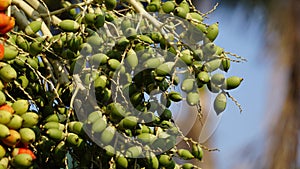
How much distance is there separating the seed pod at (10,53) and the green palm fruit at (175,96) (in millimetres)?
337

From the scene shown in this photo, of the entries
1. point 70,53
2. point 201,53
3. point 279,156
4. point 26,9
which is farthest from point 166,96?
point 279,156

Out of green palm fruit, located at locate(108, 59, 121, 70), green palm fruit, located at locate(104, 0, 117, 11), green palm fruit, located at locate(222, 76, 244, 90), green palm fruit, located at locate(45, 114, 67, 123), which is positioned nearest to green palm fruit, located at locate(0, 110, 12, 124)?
green palm fruit, located at locate(45, 114, 67, 123)

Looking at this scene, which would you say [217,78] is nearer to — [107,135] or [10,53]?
→ [107,135]

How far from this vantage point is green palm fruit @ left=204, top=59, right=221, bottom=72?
143 centimetres

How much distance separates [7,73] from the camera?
1.36 m

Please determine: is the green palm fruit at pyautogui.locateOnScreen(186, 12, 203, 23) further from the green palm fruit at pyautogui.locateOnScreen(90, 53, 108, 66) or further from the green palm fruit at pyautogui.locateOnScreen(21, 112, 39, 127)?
the green palm fruit at pyautogui.locateOnScreen(21, 112, 39, 127)

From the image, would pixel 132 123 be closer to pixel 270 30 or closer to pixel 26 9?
pixel 26 9

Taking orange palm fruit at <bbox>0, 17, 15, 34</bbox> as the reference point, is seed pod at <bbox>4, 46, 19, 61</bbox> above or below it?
below

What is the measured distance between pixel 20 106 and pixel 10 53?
108 millimetres

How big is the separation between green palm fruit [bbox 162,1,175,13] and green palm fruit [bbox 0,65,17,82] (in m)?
0.38

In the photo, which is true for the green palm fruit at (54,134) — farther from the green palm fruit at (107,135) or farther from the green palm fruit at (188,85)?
the green palm fruit at (188,85)

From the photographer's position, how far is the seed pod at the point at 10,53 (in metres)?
1.38

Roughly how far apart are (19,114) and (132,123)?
224 millimetres

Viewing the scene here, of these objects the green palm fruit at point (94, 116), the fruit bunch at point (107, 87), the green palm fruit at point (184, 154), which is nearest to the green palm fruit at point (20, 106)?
the fruit bunch at point (107, 87)
